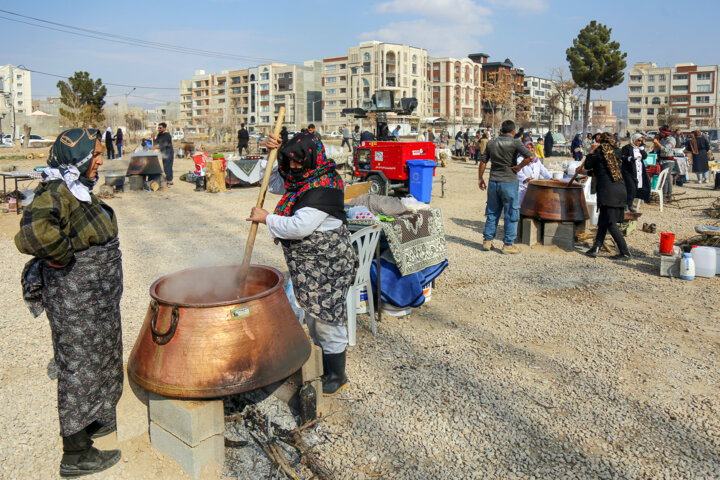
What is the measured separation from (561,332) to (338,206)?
269 cm

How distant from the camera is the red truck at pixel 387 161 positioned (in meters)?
12.4

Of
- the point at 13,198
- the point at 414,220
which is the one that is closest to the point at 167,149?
the point at 13,198

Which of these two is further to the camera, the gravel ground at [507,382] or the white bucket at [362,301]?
→ the white bucket at [362,301]

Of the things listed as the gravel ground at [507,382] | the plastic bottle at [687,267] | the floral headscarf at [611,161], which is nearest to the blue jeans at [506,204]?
the gravel ground at [507,382]

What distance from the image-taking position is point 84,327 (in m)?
2.59

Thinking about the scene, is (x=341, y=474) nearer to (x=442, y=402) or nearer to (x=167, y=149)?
(x=442, y=402)

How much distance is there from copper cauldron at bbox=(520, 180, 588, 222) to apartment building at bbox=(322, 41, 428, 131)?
8599 cm

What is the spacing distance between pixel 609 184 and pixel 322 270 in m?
5.26

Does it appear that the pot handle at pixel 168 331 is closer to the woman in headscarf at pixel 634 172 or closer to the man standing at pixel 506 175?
the man standing at pixel 506 175

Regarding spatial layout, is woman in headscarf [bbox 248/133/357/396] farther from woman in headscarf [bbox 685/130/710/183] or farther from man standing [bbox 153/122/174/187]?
woman in headscarf [bbox 685/130/710/183]

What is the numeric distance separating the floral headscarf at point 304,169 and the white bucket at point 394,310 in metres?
2.11

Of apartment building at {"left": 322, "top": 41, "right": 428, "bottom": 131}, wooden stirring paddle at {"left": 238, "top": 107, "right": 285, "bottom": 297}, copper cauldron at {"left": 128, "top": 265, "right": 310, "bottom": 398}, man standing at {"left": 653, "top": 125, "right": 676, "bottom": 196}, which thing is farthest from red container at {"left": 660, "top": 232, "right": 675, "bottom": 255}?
apartment building at {"left": 322, "top": 41, "right": 428, "bottom": 131}

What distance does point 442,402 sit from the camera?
139 inches

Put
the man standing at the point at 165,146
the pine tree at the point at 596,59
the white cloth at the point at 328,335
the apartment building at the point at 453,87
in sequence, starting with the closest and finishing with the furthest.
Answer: the white cloth at the point at 328,335, the man standing at the point at 165,146, the pine tree at the point at 596,59, the apartment building at the point at 453,87
